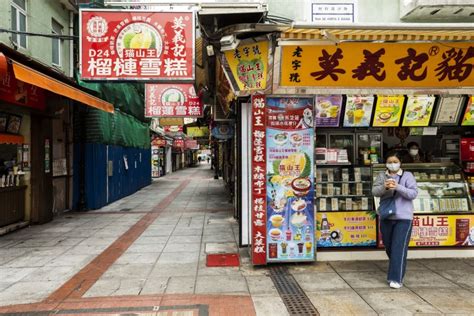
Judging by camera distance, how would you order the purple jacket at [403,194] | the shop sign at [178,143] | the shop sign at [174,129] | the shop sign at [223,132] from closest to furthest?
the purple jacket at [403,194] → the shop sign at [223,132] → the shop sign at [174,129] → the shop sign at [178,143]

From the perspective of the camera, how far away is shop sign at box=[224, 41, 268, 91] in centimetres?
578

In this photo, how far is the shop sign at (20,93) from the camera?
26.9ft

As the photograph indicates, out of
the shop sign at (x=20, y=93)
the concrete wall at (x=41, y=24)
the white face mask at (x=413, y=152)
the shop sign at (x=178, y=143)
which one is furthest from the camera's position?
the shop sign at (x=178, y=143)

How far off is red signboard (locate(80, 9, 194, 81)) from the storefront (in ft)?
7.26

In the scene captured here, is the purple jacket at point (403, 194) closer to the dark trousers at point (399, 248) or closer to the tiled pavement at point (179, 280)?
the dark trousers at point (399, 248)

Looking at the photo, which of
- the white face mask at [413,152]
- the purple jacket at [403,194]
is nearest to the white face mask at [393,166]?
the purple jacket at [403,194]

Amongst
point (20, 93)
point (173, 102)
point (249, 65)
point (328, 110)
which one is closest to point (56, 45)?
point (20, 93)

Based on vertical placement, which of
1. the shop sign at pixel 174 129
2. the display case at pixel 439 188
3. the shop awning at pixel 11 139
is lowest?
the display case at pixel 439 188

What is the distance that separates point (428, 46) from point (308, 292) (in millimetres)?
4201

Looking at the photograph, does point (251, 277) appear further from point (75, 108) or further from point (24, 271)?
point (75, 108)

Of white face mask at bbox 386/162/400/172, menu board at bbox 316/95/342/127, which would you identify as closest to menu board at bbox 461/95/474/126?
menu board at bbox 316/95/342/127

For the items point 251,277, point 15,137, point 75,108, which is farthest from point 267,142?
point 75,108

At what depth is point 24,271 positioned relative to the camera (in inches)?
243

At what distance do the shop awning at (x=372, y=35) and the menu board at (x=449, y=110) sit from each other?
1197 millimetres
